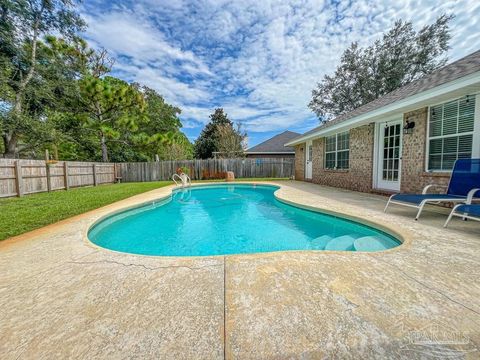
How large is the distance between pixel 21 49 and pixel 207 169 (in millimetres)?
12617

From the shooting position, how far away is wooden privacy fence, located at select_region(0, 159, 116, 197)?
24.8ft

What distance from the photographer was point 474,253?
8.07ft

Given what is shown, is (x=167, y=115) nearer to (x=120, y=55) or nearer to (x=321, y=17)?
(x=120, y=55)

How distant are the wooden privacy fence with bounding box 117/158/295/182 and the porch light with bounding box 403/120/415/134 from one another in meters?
11.1

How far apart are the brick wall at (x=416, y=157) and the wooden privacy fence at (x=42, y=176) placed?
1306cm

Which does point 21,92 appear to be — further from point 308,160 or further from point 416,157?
point 416,157

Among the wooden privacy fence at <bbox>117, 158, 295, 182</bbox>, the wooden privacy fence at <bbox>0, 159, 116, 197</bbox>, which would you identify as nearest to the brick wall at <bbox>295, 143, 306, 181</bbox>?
the wooden privacy fence at <bbox>117, 158, 295, 182</bbox>

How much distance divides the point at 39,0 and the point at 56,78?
156 inches

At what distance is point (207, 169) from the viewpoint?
16641 millimetres

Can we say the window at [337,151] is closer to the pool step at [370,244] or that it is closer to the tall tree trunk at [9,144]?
the pool step at [370,244]

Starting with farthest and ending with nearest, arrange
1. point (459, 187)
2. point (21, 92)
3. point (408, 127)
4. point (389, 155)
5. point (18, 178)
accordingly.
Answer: point (21, 92) → point (18, 178) → point (389, 155) → point (408, 127) → point (459, 187)

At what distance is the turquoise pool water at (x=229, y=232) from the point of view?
146 inches

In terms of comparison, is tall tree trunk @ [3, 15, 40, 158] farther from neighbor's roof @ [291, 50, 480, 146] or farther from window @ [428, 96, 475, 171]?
window @ [428, 96, 475, 171]

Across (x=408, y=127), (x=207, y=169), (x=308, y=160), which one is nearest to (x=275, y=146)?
(x=207, y=169)
